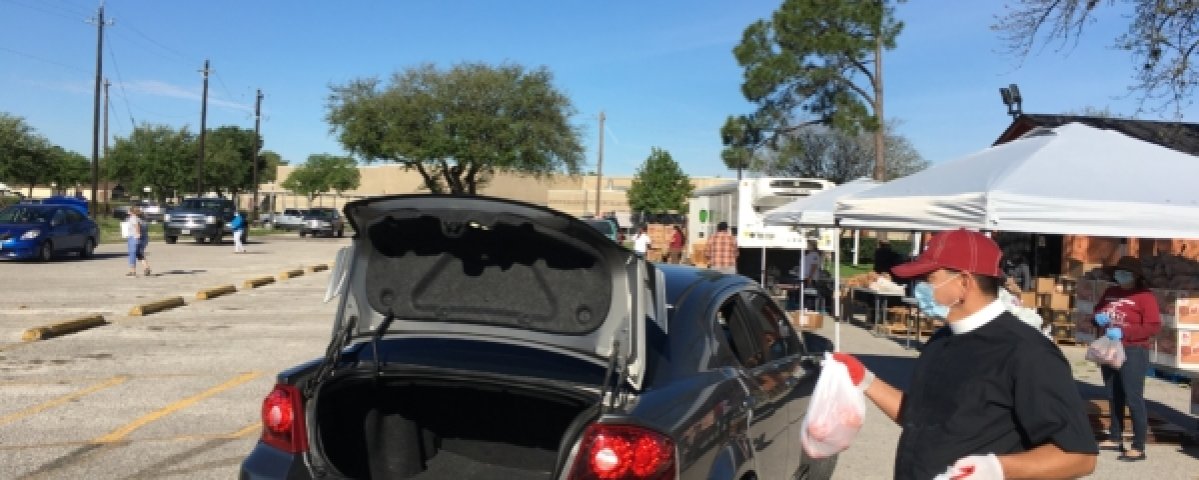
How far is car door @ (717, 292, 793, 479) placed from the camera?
4023 mm

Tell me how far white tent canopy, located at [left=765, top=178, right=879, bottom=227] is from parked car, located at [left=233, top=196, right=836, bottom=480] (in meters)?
9.50

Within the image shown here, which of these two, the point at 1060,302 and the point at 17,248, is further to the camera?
the point at 17,248

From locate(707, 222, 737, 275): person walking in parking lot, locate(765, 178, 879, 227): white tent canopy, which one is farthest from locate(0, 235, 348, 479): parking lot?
locate(707, 222, 737, 275): person walking in parking lot

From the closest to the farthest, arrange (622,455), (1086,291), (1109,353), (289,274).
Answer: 1. (622,455)
2. (1109,353)
3. (1086,291)
4. (289,274)

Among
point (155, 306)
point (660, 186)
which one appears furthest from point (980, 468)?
point (660, 186)

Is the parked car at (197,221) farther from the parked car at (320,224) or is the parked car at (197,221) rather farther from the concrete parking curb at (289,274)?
the concrete parking curb at (289,274)

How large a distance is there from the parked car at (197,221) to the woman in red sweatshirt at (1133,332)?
34.9 m

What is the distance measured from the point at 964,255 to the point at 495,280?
1750 millimetres

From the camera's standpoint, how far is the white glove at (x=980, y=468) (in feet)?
8.28

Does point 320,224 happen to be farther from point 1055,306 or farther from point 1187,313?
point 1187,313

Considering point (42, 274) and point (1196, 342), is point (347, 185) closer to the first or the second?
point (42, 274)

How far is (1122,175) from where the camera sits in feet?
24.6

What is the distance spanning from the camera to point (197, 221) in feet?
119

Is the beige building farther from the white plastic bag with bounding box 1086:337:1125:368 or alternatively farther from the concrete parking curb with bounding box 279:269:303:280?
the white plastic bag with bounding box 1086:337:1125:368
